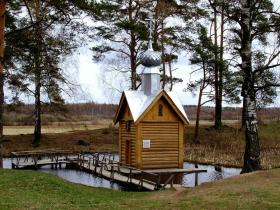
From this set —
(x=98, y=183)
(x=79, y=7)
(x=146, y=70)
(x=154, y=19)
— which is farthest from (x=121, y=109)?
(x=154, y=19)

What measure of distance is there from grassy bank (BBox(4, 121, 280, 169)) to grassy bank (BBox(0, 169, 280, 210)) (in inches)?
526

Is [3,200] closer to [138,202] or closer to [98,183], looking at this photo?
[138,202]

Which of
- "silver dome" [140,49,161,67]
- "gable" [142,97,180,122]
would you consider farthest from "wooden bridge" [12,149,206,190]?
"silver dome" [140,49,161,67]

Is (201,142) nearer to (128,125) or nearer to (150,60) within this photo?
(128,125)

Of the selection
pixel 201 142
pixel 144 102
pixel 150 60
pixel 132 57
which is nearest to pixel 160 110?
pixel 144 102

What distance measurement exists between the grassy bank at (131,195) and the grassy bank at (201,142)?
13.3 metres

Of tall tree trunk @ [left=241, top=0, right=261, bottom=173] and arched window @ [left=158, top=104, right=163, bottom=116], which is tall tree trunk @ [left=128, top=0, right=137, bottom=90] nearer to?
arched window @ [left=158, top=104, right=163, bottom=116]

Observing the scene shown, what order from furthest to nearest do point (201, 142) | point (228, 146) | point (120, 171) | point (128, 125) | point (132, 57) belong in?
point (132, 57)
point (201, 142)
point (228, 146)
point (128, 125)
point (120, 171)

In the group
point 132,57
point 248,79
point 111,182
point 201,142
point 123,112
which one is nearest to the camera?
point 248,79

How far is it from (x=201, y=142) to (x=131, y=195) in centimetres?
2260

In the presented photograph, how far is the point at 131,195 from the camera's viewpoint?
→ 1659 cm

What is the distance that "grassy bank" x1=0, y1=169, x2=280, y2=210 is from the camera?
1198 cm

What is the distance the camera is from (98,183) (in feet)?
69.7

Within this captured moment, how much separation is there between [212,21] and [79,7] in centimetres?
2357
